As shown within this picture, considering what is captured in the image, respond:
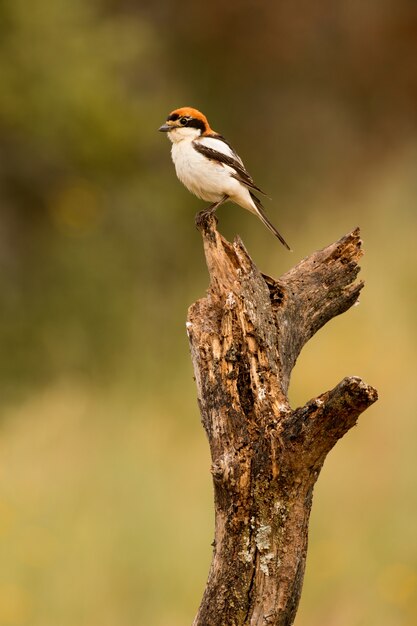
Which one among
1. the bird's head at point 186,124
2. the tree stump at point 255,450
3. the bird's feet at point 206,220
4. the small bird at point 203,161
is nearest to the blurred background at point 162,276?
the small bird at point 203,161

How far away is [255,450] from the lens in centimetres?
307

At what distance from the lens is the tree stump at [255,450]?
2.97 metres

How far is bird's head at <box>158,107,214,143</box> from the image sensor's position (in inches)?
195

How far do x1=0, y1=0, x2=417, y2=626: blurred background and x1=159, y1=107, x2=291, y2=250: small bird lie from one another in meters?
2.37

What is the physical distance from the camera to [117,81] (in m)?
10.4

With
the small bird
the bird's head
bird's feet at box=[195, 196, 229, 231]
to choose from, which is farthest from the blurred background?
the bird's head

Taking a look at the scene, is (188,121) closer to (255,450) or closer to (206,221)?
(206,221)

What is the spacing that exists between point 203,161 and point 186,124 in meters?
0.21

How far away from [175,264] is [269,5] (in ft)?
13.4

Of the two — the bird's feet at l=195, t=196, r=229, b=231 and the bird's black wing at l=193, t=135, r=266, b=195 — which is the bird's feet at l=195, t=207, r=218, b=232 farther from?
the bird's black wing at l=193, t=135, r=266, b=195

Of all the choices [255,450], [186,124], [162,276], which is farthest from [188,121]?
[162,276]

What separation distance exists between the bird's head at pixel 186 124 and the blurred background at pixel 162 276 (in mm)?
2635

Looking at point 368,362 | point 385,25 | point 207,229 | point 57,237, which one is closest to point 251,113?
point 385,25

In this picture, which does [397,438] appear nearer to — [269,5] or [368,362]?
[368,362]
